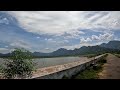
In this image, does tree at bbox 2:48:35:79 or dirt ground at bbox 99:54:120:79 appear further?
dirt ground at bbox 99:54:120:79

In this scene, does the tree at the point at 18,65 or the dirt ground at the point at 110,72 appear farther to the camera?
the dirt ground at the point at 110,72

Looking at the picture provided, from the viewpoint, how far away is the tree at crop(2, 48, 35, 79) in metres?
6.76

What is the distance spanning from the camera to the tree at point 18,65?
6.76 metres

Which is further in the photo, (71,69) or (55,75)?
(71,69)

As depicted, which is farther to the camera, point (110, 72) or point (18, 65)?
point (110, 72)

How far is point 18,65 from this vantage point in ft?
22.4

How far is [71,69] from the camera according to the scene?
9.32 metres
